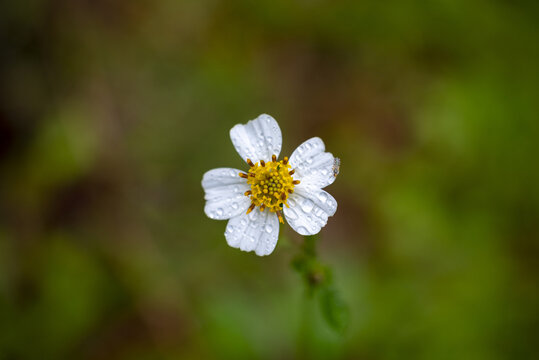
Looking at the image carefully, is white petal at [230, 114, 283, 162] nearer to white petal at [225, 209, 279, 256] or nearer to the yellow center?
the yellow center

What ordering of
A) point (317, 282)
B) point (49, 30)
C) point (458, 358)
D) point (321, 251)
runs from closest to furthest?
point (317, 282) → point (458, 358) → point (321, 251) → point (49, 30)

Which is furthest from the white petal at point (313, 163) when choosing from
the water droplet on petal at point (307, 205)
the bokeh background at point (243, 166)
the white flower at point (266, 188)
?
the bokeh background at point (243, 166)

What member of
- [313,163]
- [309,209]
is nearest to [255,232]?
[309,209]

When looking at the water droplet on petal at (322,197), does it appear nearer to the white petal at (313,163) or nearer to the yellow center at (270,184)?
the white petal at (313,163)

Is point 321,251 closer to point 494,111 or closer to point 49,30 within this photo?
point 494,111

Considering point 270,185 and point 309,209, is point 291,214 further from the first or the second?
point 270,185

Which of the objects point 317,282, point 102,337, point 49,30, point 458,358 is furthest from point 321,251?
point 49,30
